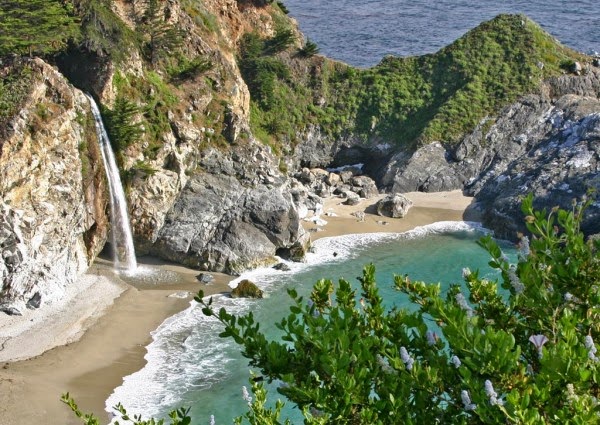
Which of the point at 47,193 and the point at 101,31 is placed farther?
the point at 101,31

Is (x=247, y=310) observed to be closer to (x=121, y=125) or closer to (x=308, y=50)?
(x=121, y=125)

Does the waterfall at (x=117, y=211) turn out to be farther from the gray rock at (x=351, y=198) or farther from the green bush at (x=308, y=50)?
the green bush at (x=308, y=50)

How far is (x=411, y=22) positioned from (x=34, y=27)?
4842cm

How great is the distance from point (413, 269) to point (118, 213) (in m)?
13.5

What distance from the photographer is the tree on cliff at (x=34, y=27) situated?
106 feet

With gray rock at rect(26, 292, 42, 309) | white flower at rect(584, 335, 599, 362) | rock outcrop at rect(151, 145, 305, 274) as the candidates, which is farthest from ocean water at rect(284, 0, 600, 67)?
white flower at rect(584, 335, 599, 362)

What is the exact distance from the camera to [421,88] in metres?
52.7

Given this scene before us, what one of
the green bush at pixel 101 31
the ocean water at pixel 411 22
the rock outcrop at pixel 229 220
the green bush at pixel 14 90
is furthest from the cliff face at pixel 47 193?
the ocean water at pixel 411 22

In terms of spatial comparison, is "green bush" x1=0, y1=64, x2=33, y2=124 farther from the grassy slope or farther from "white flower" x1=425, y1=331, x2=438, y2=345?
"white flower" x1=425, y1=331, x2=438, y2=345

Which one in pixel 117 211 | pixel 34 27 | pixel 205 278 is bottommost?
pixel 205 278

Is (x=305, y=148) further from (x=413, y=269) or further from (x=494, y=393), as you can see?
→ (x=494, y=393)

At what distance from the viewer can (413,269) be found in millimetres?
35625

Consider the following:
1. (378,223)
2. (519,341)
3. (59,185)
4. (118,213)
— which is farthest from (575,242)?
(378,223)

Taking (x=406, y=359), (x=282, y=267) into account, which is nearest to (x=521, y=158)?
(x=282, y=267)
